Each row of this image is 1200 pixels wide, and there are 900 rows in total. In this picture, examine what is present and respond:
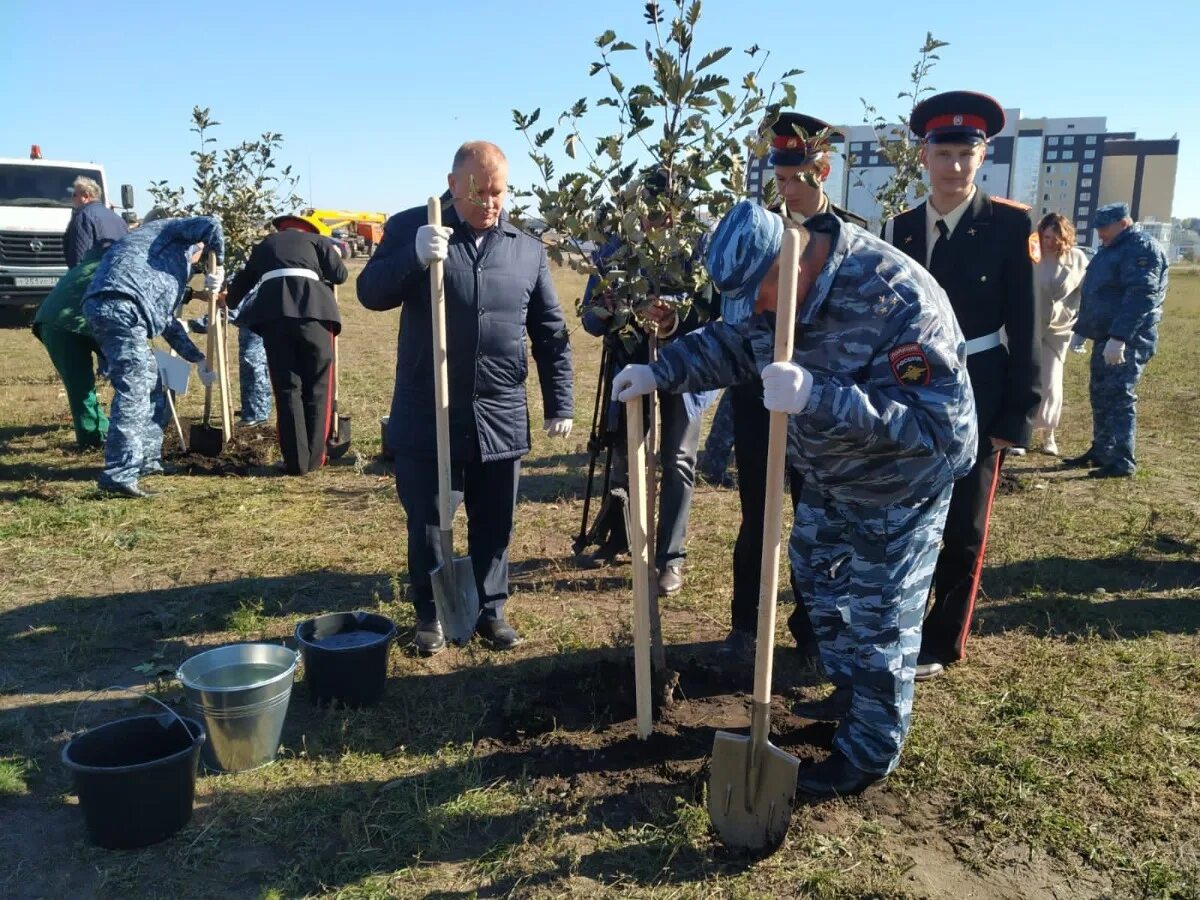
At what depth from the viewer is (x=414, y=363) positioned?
398 centimetres

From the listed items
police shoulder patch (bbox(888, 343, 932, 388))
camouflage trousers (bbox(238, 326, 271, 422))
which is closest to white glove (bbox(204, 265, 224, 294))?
camouflage trousers (bbox(238, 326, 271, 422))

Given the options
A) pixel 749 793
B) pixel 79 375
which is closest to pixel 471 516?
pixel 749 793

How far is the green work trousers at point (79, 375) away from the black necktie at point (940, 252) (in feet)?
20.1

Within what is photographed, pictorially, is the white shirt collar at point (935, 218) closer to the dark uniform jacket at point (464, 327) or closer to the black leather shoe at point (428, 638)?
the dark uniform jacket at point (464, 327)

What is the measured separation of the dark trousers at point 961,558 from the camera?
3.88 metres

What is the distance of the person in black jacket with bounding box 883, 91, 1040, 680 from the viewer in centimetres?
366

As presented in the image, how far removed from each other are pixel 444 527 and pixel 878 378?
1.99m

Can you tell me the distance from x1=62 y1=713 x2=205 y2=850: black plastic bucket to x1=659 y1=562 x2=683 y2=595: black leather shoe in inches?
102

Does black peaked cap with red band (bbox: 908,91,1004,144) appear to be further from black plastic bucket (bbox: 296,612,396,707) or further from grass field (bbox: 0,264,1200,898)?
black plastic bucket (bbox: 296,612,396,707)

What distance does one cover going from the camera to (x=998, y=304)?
12.4 feet

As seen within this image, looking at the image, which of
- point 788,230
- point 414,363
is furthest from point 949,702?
point 414,363

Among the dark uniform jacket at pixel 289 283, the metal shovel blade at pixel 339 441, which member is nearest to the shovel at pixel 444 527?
the dark uniform jacket at pixel 289 283

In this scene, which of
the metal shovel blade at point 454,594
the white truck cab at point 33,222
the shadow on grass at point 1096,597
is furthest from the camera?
the white truck cab at point 33,222

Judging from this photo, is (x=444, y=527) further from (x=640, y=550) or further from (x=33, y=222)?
(x=33, y=222)
